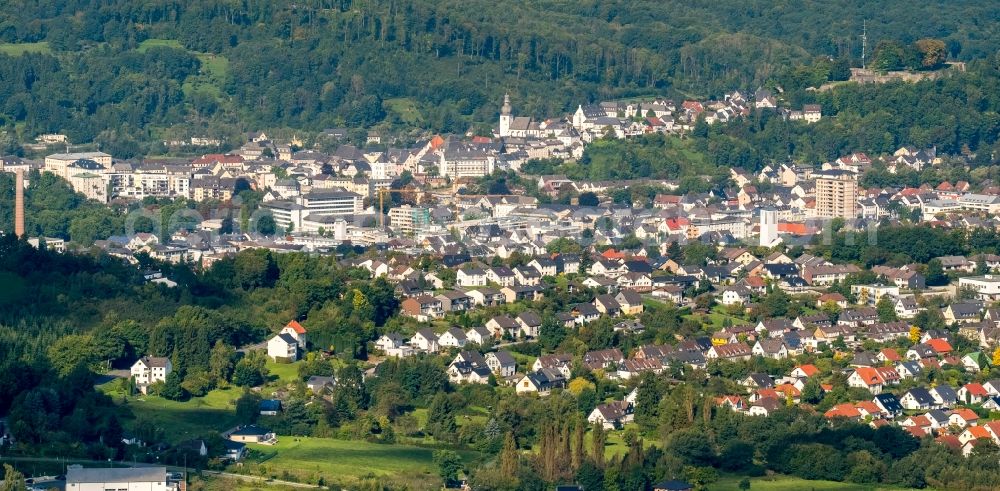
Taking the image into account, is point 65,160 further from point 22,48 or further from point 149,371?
point 149,371

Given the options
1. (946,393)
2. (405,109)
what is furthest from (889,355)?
(405,109)

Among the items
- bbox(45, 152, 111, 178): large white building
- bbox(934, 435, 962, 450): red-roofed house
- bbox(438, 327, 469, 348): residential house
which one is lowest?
bbox(934, 435, 962, 450): red-roofed house

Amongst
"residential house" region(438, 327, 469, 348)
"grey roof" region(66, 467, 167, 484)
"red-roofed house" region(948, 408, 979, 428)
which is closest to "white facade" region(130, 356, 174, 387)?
"residential house" region(438, 327, 469, 348)

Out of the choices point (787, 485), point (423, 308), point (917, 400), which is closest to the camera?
point (787, 485)

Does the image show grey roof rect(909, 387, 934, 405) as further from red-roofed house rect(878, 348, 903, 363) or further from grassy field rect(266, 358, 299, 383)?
grassy field rect(266, 358, 299, 383)

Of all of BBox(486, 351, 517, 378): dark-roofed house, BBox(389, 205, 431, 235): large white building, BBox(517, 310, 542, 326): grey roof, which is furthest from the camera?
BBox(389, 205, 431, 235): large white building

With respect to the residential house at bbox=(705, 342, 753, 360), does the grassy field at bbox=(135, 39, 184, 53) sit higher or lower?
higher
